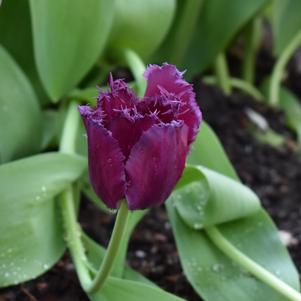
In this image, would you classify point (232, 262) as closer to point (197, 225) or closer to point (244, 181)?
point (197, 225)

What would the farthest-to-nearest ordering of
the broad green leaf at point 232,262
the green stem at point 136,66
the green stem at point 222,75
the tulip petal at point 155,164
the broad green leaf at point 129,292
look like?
the green stem at point 222,75, the green stem at point 136,66, the broad green leaf at point 232,262, the broad green leaf at point 129,292, the tulip petal at point 155,164

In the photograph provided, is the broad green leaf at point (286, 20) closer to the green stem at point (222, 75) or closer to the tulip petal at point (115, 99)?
the green stem at point (222, 75)

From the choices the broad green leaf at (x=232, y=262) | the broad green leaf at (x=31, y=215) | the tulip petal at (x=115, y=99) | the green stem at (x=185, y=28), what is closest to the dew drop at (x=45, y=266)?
the broad green leaf at (x=31, y=215)

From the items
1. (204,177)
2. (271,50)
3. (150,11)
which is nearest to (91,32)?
(150,11)

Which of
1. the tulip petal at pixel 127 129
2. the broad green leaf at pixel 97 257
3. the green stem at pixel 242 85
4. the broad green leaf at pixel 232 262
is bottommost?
the green stem at pixel 242 85

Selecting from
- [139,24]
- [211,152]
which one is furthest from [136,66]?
[211,152]

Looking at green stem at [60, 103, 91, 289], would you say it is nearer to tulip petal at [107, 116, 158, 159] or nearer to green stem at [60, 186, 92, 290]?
green stem at [60, 186, 92, 290]

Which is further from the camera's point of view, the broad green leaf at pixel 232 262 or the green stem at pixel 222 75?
the green stem at pixel 222 75
